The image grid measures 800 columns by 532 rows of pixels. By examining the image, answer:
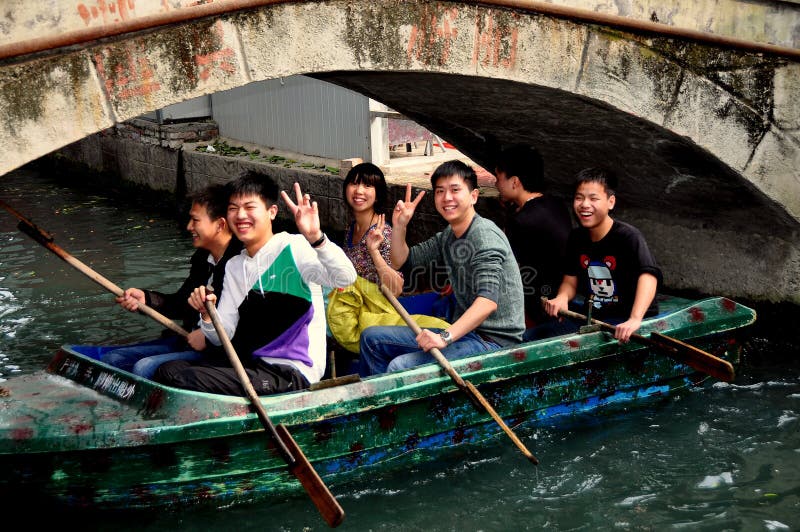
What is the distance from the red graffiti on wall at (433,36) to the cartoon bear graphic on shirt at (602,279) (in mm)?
1661

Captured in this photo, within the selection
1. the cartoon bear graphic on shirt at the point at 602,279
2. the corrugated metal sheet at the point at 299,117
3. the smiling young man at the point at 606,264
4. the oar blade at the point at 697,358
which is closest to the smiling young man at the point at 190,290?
the smiling young man at the point at 606,264

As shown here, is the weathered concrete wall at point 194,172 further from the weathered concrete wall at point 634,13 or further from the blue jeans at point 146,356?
the blue jeans at point 146,356

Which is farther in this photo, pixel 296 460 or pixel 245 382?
pixel 245 382

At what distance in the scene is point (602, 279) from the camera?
605 cm

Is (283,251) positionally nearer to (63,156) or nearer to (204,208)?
(204,208)

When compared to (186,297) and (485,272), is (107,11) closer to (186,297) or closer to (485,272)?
(186,297)

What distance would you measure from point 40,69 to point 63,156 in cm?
1253

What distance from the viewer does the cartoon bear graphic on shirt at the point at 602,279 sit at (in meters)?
5.96

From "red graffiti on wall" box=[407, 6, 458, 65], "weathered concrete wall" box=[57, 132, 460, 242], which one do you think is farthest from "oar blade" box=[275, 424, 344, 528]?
"weathered concrete wall" box=[57, 132, 460, 242]

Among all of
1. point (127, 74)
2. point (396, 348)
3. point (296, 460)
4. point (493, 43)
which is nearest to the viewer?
point (296, 460)

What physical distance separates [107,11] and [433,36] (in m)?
2.02

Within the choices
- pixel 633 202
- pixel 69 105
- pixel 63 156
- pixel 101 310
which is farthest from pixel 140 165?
pixel 69 105

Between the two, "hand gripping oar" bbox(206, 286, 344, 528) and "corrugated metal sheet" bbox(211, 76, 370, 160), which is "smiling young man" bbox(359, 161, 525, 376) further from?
"corrugated metal sheet" bbox(211, 76, 370, 160)

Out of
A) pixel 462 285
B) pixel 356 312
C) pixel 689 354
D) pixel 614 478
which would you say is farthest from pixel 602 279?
pixel 356 312
